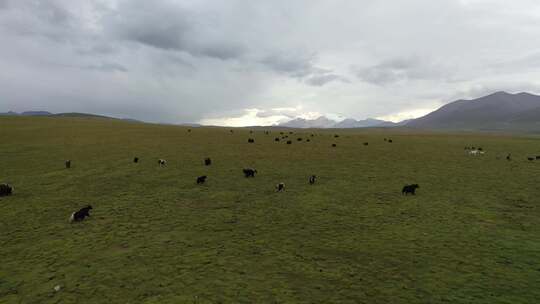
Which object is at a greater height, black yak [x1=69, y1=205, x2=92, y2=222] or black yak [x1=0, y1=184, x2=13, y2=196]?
black yak [x1=0, y1=184, x2=13, y2=196]

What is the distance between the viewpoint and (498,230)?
14.6 meters

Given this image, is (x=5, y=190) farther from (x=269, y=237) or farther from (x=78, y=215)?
(x=269, y=237)

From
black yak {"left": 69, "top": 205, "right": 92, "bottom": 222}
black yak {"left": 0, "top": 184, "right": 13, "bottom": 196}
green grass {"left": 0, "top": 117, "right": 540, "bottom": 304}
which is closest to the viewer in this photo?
green grass {"left": 0, "top": 117, "right": 540, "bottom": 304}

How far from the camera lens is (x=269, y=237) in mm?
13961

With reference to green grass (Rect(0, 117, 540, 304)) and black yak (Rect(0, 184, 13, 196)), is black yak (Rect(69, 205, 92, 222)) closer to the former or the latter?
green grass (Rect(0, 117, 540, 304))

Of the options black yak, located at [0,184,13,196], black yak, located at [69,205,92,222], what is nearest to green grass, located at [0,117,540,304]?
black yak, located at [69,205,92,222]

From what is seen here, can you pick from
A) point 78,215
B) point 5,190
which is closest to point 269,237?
point 78,215

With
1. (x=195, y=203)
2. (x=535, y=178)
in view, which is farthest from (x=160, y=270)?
(x=535, y=178)

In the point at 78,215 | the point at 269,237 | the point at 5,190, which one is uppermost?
the point at 5,190

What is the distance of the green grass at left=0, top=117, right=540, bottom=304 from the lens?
9.91 m

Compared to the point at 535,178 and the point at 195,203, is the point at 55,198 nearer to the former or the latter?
the point at 195,203

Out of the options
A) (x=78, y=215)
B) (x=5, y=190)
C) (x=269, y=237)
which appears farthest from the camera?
(x=5, y=190)

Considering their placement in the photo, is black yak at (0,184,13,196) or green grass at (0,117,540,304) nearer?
green grass at (0,117,540,304)

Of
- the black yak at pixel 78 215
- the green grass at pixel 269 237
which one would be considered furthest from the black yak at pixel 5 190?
the black yak at pixel 78 215
